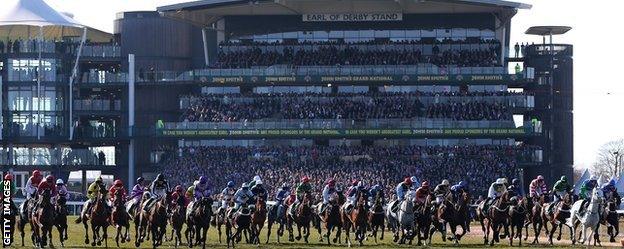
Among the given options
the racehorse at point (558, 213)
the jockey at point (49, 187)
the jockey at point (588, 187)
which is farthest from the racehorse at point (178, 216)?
the jockey at point (588, 187)

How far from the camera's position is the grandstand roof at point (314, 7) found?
302 feet

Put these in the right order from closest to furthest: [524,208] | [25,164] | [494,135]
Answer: [524,208] → [494,135] → [25,164]

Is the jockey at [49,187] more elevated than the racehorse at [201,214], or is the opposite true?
the jockey at [49,187]

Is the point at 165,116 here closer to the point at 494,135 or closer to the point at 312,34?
the point at 312,34

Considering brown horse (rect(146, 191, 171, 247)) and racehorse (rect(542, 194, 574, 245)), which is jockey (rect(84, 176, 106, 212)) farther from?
racehorse (rect(542, 194, 574, 245))

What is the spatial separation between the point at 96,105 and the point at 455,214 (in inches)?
2267

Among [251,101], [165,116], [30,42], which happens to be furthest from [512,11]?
[30,42]

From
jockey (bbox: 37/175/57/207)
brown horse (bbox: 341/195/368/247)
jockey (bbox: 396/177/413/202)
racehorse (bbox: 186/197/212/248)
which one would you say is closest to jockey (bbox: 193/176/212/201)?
racehorse (bbox: 186/197/212/248)

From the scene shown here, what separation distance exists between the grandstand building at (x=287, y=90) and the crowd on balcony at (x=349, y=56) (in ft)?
0.35

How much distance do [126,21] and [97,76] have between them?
411 cm

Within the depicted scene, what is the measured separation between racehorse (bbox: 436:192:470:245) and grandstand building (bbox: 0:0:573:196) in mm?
43653

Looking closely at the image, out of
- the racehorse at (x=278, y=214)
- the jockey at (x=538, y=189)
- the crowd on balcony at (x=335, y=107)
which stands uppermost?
the crowd on balcony at (x=335, y=107)

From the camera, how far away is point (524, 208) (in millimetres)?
43375

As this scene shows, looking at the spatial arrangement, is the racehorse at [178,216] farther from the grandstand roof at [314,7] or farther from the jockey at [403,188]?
the grandstand roof at [314,7]
